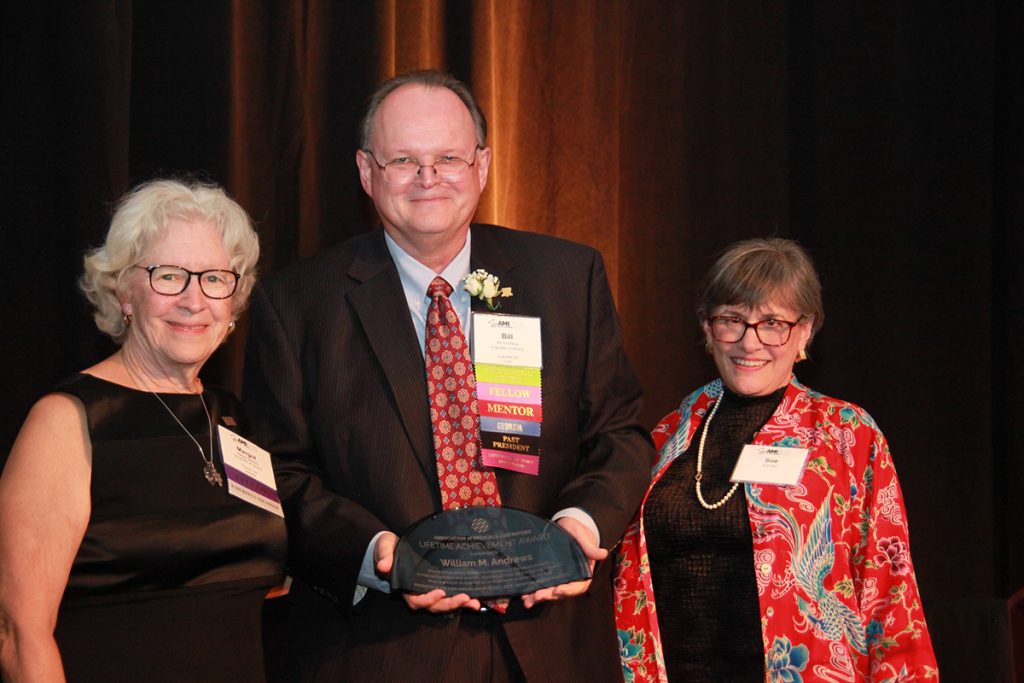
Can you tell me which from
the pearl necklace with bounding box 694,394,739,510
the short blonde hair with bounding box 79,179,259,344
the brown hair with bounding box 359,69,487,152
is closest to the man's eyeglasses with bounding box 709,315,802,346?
the pearl necklace with bounding box 694,394,739,510

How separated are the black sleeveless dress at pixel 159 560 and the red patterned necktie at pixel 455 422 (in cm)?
39

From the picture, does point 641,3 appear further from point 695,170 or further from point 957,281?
point 957,281

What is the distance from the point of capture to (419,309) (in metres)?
2.29

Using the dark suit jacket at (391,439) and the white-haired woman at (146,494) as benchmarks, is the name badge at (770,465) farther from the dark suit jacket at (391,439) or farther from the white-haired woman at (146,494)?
the white-haired woman at (146,494)

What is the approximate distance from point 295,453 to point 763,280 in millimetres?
1305

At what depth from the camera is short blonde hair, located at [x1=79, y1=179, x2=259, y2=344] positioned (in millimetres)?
2184

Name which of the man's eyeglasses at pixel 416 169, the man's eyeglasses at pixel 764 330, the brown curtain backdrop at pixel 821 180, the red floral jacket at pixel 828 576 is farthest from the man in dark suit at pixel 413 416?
the brown curtain backdrop at pixel 821 180

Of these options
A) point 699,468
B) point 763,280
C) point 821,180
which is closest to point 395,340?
point 699,468

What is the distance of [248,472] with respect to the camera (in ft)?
7.13

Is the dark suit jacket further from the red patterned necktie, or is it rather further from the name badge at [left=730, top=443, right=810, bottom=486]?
the name badge at [left=730, top=443, right=810, bottom=486]

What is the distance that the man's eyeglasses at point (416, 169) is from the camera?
2268 millimetres

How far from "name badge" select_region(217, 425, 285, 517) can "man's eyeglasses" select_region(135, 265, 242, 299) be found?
30 cm

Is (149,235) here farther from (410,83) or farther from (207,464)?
(410,83)

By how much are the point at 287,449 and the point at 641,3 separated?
2.34m
